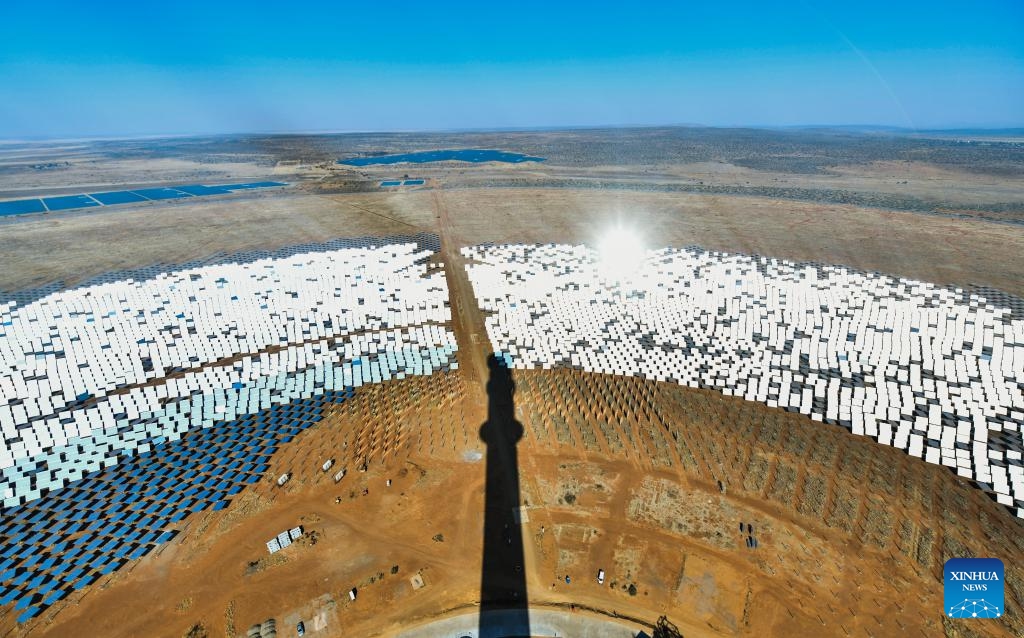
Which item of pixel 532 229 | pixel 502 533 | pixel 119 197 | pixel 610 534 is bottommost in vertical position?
pixel 502 533

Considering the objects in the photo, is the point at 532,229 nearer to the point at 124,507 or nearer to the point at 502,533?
the point at 502,533

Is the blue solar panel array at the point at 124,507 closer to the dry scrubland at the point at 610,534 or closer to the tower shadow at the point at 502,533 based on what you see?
the dry scrubland at the point at 610,534

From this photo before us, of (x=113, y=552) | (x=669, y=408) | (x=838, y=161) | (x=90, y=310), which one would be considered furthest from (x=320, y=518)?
(x=838, y=161)

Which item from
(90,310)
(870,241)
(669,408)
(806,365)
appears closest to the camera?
(669,408)

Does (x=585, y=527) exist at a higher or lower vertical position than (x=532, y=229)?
lower

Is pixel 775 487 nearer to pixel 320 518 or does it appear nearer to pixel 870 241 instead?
pixel 320 518

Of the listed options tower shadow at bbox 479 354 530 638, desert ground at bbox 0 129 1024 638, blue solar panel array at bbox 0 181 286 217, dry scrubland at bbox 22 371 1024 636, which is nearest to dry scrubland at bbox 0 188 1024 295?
blue solar panel array at bbox 0 181 286 217

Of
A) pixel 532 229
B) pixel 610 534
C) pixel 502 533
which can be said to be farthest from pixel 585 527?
pixel 532 229
